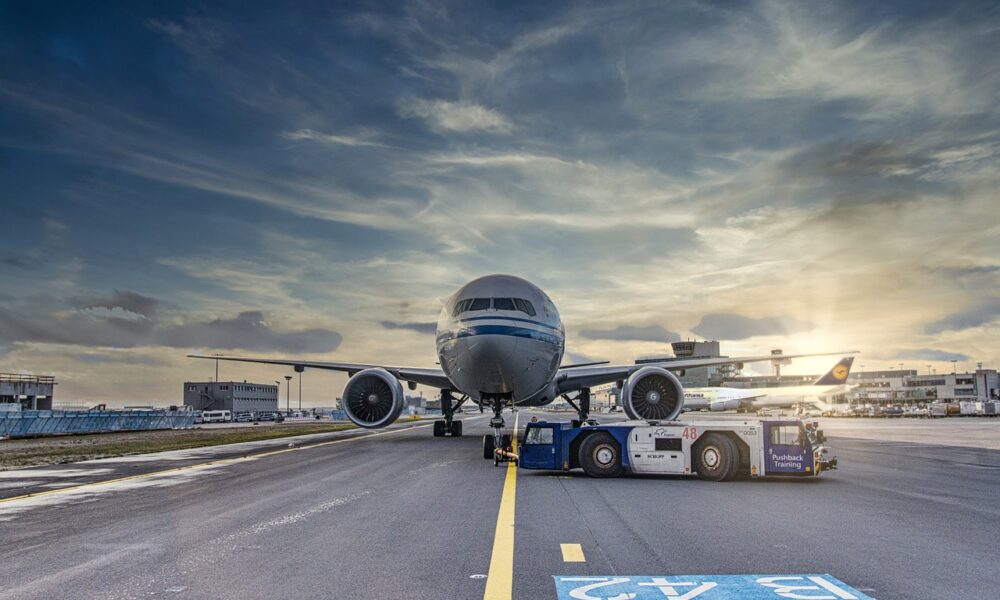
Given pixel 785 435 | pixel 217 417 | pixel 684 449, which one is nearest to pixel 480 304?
pixel 684 449

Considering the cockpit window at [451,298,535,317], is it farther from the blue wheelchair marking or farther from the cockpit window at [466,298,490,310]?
the blue wheelchair marking

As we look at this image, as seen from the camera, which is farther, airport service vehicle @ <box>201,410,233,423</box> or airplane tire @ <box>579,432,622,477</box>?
airport service vehicle @ <box>201,410,233,423</box>

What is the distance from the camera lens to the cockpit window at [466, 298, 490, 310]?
19.3m

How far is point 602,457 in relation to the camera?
16047 millimetres

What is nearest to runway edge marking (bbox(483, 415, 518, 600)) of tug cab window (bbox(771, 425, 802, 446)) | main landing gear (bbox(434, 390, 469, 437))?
tug cab window (bbox(771, 425, 802, 446))

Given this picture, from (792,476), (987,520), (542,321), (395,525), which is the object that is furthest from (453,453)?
(987,520)

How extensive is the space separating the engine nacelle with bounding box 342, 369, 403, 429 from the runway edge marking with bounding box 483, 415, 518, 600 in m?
14.7

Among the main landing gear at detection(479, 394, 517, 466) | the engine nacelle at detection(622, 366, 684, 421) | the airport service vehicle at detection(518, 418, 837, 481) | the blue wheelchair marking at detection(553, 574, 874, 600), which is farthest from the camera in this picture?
the engine nacelle at detection(622, 366, 684, 421)

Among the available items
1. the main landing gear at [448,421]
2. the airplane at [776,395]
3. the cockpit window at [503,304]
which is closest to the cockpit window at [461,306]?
the cockpit window at [503,304]

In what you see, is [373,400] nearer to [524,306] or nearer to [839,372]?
[524,306]

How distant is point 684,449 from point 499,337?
5.57 m

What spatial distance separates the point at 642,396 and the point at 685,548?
17.4m

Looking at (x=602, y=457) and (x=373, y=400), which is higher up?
(x=373, y=400)

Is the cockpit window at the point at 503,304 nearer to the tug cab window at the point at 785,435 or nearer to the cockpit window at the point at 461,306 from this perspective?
the cockpit window at the point at 461,306
